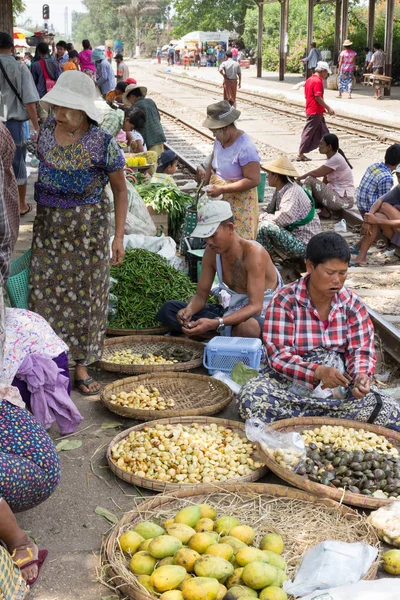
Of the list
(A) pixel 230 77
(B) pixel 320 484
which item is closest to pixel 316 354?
(B) pixel 320 484

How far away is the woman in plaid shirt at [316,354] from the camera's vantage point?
3.92 m

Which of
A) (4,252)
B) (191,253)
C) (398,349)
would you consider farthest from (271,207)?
(4,252)

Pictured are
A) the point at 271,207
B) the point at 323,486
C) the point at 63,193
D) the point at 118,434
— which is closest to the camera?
the point at 323,486

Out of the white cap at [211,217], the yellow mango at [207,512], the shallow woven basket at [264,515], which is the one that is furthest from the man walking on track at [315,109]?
the yellow mango at [207,512]

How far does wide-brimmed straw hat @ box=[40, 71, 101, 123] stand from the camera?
13.3 feet

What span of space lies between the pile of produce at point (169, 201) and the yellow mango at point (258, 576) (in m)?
5.42

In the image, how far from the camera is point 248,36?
Answer: 62875mm

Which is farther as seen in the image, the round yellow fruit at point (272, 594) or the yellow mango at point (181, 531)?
the yellow mango at point (181, 531)

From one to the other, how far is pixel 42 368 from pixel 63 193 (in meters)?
1.13

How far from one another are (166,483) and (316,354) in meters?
1.08

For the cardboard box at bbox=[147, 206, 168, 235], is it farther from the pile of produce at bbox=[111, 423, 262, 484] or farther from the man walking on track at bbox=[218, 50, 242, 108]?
the man walking on track at bbox=[218, 50, 242, 108]

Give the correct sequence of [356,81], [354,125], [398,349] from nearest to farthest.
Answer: [398,349] → [354,125] → [356,81]

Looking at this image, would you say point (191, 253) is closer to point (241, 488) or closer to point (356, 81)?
point (241, 488)

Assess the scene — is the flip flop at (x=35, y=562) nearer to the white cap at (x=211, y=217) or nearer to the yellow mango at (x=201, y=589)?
the yellow mango at (x=201, y=589)
